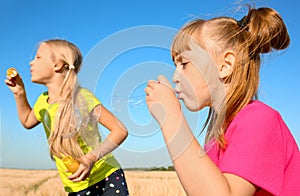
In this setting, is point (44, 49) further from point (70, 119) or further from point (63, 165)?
point (63, 165)

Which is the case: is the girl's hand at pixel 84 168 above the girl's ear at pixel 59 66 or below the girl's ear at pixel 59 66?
below

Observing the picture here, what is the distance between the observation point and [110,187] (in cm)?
379

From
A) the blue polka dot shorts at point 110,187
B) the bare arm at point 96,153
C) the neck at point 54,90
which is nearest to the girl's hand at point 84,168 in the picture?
the bare arm at point 96,153

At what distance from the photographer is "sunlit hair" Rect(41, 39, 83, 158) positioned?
367 centimetres

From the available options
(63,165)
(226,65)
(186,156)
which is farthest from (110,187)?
(186,156)

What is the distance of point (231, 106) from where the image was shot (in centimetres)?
214

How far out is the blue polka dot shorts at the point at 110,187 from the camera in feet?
12.5

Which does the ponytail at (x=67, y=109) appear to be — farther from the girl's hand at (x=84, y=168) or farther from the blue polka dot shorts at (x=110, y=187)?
the blue polka dot shorts at (x=110, y=187)

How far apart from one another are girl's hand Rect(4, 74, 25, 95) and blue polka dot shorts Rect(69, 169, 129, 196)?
4.30 feet

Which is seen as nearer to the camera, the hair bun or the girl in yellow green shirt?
the hair bun

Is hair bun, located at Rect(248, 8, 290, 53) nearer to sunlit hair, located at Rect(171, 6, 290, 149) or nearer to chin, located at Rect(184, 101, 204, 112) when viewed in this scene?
sunlit hair, located at Rect(171, 6, 290, 149)

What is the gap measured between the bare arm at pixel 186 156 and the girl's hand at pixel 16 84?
2.85m

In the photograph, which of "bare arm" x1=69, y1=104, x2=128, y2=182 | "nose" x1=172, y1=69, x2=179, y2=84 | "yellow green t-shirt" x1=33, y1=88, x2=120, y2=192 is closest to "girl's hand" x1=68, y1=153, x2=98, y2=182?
"bare arm" x1=69, y1=104, x2=128, y2=182

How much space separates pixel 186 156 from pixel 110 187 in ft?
7.12
